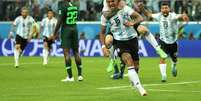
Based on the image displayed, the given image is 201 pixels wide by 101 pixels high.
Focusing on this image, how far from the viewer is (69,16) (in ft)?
72.9

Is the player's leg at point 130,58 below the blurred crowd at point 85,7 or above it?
above

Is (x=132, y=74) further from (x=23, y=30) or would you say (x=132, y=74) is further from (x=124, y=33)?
(x=23, y=30)

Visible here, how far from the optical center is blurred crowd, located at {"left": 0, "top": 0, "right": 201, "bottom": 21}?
41037 millimetres

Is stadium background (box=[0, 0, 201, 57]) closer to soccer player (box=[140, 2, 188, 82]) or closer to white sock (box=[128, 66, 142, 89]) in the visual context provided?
soccer player (box=[140, 2, 188, 82])

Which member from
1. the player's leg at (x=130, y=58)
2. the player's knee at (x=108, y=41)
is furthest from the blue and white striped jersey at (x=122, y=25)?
the player's knee at (x=108, y=41)

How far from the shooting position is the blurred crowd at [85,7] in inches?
1616

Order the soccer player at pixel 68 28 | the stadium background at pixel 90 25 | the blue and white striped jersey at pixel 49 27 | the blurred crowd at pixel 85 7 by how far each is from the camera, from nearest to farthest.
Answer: the soccer player at pixel 68 28 < the blue and white striped jersey at pixel 49 27 < the stadium background at pixel 90 25 < the blurred crowd at pixel 85 7

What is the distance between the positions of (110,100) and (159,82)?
20.0 ft

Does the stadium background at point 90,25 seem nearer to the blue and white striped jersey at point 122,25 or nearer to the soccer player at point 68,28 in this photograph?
the soccer player at point 68,28

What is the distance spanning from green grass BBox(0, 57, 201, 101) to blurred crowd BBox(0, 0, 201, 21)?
12149mm

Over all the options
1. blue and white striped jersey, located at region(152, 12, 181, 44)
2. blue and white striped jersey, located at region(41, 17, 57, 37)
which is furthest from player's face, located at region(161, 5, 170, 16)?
blue and white striped jersey, located at region(41, 17, 57, 37)

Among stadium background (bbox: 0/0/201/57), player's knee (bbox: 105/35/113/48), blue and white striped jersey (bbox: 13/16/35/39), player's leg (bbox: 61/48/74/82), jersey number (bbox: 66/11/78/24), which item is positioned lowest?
stadium background (bbox: 0/0/201/57)

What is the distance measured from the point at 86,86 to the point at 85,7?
2335cm

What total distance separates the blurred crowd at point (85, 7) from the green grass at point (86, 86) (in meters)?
12.1
